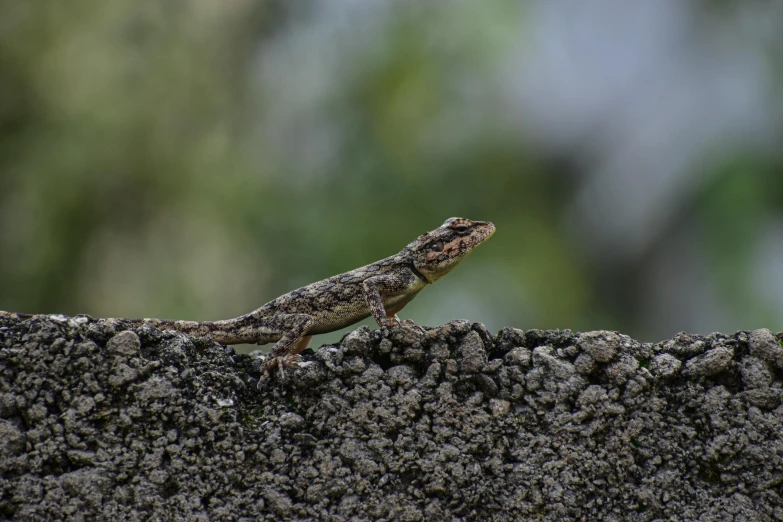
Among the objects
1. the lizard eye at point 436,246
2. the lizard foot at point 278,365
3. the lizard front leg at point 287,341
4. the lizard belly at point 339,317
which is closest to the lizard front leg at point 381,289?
the lizard belly at point 339,317

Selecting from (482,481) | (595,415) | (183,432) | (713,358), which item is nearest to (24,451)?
(183,432)

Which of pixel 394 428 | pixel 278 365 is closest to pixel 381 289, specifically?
pixel 278 365

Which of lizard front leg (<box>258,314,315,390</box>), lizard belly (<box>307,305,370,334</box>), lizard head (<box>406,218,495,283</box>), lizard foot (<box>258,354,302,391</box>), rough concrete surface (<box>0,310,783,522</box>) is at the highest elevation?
lizard head (<box>406,218,495,283</box>)

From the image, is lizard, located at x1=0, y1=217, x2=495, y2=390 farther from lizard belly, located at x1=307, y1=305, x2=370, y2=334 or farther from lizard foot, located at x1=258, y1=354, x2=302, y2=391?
lizard foot, located at x1=258, y1=354, x2=302, y2=391

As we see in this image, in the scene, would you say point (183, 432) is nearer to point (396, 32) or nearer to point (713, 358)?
point (713, 358)

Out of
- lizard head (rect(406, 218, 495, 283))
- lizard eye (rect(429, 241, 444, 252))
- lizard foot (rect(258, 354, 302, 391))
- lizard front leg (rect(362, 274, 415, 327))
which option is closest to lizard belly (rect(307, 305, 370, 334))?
lizard front leg (rect(362, 274, 415, 327))

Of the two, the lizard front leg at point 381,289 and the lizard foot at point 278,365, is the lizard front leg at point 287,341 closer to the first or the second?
the lizard foot at point 278,365

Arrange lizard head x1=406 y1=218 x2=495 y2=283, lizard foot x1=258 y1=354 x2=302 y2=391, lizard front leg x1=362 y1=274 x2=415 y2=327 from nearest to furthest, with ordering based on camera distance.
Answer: lizard foot x1=258 y1=354 x2=302 y2=391, lizard front leg x1=362 y1=274 x2=415 y2=327, lizard head x1=406 y1=218 x2=495 y2=283

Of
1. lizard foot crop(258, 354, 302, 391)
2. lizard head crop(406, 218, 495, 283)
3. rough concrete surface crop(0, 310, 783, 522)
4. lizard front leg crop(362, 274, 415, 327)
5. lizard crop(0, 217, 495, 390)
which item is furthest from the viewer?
lizard head crop(406, 218, 495, 283)
